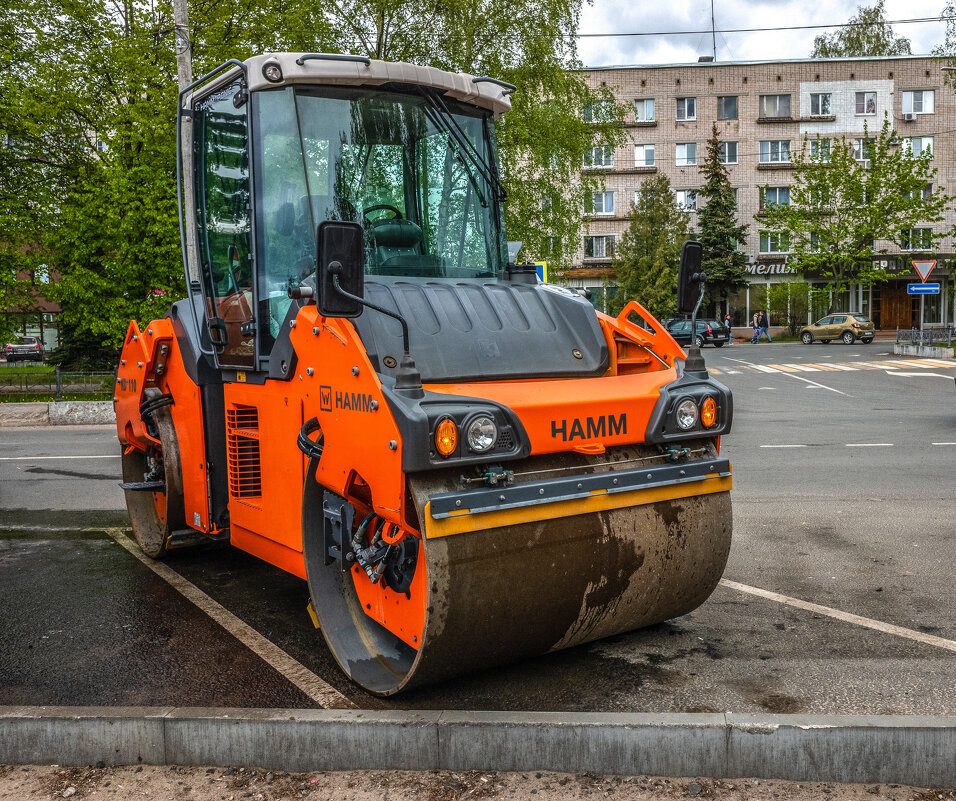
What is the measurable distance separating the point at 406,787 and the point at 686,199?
54.6 metres

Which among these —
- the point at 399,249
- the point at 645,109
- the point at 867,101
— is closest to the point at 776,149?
the point at 867,101

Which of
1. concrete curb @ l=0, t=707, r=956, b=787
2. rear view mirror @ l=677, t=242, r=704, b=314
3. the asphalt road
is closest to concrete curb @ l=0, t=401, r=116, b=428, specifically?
the asphalt road

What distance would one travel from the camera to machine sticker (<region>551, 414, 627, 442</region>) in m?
3.72

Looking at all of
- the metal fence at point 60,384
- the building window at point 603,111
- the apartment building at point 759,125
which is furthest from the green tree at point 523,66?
the apartment building at point 759,125

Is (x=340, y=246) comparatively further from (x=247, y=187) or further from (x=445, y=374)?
(x=247, y=187)

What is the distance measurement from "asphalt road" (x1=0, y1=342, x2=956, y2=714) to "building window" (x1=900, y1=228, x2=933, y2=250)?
41.4 m

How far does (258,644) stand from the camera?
474 cm

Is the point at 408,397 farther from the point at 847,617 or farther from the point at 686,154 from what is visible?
the point at 686,154

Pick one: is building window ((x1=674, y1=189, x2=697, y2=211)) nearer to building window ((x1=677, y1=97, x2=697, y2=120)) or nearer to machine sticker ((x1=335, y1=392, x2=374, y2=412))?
building window ((x1=677, y1=97, x2=697, y2=120))

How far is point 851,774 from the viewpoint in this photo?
134 inches

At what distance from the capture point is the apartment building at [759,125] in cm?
5312

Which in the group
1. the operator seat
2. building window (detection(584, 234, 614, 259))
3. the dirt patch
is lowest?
the dirt patch

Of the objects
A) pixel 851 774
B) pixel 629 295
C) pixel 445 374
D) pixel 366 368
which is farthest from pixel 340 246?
pixel 629 295

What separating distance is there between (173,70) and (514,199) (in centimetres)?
866
